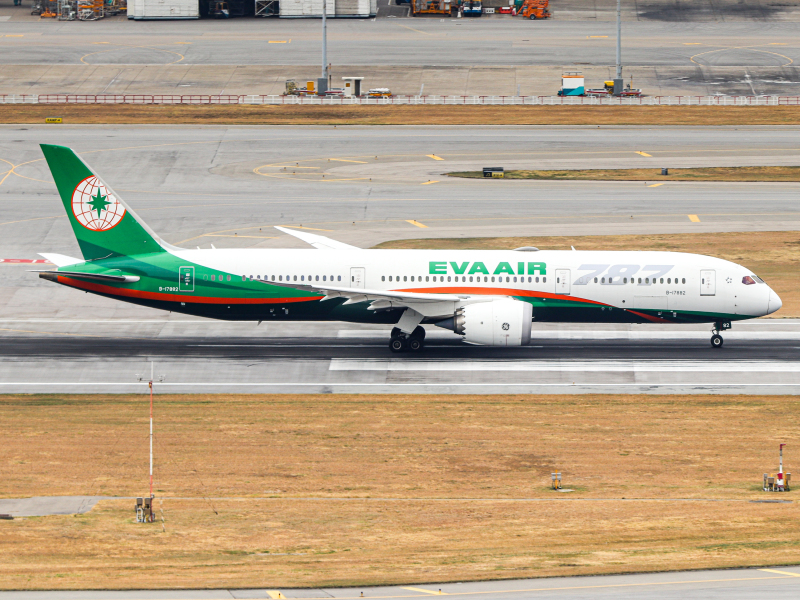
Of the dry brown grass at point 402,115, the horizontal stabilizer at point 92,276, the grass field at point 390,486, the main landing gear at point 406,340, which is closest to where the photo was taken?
the grass field at point 390,486

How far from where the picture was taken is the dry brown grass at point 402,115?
10038cm

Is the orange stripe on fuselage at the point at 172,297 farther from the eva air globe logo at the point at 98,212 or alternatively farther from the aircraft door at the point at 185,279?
the eva air globe logo at the point at 98,212

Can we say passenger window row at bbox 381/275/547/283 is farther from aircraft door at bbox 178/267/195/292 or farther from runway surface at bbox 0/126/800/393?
aircraft door at bbox 178/267/195/292

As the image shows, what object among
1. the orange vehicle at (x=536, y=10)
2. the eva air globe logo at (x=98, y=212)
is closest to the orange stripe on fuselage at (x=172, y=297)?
the eva air globe logo at (x=98, y=212)

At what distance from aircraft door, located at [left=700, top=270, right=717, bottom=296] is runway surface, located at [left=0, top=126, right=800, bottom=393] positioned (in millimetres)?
2835

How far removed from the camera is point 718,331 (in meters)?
50.8

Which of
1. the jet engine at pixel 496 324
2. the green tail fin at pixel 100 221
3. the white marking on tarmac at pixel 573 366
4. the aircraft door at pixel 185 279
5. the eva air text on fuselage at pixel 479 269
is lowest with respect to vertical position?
the white marking on tarmac at pixel 573 366

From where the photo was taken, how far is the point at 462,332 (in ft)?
155

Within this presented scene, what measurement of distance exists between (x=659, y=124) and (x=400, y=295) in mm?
59900

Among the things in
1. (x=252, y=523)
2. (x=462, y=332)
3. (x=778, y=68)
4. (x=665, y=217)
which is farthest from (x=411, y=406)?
(x=778, y=68)

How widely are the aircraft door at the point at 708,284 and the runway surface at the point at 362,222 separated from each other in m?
2.83

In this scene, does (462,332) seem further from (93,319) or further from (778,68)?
(778,68)

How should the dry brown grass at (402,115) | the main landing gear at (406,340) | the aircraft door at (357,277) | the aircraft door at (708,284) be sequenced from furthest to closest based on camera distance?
the dry brown grass at (402,115) → the main landing gear at (406,340) → the aircraft door at (708,284) → the aircraft door at (357,277)

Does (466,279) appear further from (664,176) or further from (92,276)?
(664,176)
